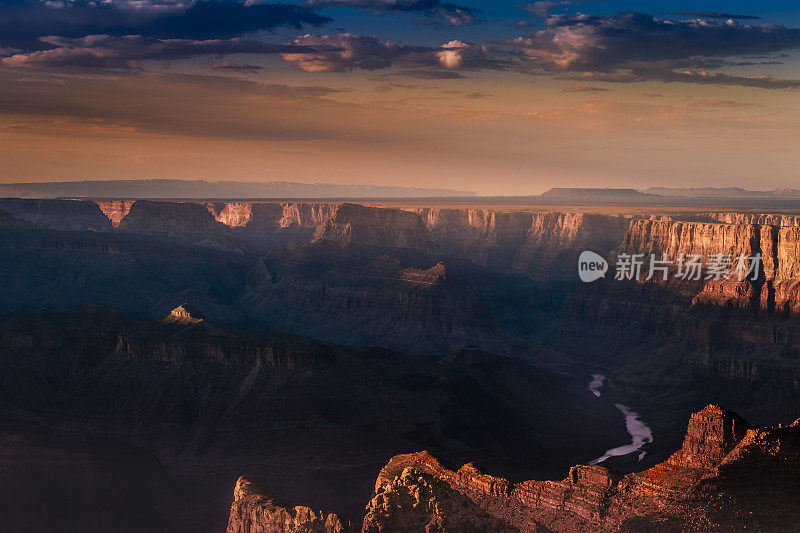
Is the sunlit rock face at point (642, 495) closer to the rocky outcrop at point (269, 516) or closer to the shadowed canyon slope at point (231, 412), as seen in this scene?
the rocky outcrop at point (269, 516)

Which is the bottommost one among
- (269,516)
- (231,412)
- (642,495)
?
(231,412)

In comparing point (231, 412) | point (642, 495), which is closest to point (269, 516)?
point (642, 495)

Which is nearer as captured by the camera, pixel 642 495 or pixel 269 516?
pixel 642 495

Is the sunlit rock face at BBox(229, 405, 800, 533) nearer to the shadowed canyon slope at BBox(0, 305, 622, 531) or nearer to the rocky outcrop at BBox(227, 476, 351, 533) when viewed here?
the rocky outcrop at BBox(227, 476, 351, 533)

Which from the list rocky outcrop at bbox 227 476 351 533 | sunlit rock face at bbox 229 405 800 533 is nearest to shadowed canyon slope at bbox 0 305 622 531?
rocky outcrop at bbox 227 476 351 533

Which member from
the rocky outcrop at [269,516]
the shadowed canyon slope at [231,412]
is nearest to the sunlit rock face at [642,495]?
the rocky outcrop at [269,516]

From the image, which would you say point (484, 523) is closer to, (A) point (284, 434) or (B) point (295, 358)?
(A) point (284, 434)

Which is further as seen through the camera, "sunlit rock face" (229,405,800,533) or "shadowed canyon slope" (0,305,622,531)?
"shadowed canyon slope" (0,305,622,531)

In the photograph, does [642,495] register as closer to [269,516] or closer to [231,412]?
[269,516]
